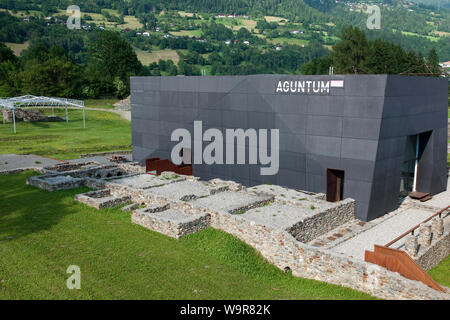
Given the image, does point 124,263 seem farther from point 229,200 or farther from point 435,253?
point 435,253

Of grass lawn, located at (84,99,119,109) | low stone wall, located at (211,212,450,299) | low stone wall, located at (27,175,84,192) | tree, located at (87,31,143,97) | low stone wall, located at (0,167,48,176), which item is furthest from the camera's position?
tree, located at (87,31,143,97)

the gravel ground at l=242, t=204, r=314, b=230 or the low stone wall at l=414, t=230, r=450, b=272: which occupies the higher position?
the gravel ground at l=242, t=204, r=314, b=230

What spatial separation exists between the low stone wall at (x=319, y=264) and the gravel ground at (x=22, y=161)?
20103 mm

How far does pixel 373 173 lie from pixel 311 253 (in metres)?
8.08

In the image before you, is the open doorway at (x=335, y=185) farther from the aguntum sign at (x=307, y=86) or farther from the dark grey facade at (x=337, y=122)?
the aguntum sign at (x=307, y=86)

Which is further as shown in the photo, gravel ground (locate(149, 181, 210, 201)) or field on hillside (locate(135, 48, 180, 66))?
field on hillside (locate(135, 48, 180, 66))

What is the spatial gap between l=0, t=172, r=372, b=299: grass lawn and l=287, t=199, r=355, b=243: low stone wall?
8.53 ft

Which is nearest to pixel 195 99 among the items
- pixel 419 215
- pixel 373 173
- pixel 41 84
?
pixel 373 173

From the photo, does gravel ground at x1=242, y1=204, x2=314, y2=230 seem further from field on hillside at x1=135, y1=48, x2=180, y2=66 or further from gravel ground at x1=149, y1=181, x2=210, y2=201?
field on hillside at x1=135, y1=48, x2=180, y2=66

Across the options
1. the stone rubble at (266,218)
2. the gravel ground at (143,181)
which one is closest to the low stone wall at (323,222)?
the stone rubble at (266,218)

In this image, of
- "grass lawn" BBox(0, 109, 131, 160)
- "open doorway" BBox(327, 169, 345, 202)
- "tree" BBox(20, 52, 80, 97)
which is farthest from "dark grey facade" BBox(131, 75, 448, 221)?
"tree" BBox(20, 52, 80, 97)

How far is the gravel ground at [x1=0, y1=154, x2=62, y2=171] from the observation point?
3312cm

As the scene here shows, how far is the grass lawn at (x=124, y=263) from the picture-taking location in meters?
14.0
